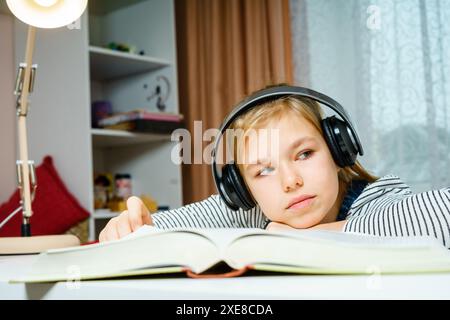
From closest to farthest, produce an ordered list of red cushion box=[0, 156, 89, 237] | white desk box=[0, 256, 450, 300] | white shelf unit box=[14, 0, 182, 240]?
white desk box=[0, 256, 450, 300] → red cushion box=[0, 156, 89, 237] → white shelf unit box=[14, 0, 182, 240]

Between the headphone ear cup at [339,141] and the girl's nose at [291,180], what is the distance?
64 millimetres

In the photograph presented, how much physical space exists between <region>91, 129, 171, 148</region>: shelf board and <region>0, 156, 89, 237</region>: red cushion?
8.5 inches

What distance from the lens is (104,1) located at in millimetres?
2314

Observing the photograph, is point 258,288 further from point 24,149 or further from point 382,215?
point 24,149

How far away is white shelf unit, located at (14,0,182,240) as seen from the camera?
195 centimetres

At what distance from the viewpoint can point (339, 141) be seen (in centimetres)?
70

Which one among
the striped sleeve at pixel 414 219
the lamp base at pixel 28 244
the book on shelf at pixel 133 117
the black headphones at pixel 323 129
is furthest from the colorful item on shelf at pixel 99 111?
the striped sleeve at pixel 414 219

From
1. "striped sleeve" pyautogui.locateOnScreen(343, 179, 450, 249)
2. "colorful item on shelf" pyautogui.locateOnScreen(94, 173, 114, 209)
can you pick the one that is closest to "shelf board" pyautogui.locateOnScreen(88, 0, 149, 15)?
"colorful item on shelf" pyautogui.locateOnScreen(94, 173, 114, 209)

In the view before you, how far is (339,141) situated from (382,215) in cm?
18

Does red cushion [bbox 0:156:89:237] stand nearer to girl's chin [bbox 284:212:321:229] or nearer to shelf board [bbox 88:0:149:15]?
shelf board [bbox 88:0:149:15]

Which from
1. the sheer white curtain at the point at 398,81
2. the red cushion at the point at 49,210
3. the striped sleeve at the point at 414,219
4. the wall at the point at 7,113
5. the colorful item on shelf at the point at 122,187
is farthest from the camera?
the colorful item on shelf at the point at 122,187

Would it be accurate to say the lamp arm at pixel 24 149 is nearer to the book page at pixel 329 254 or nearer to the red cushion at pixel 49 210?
the book page at pixel 329 254

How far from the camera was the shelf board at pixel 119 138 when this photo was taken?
2010 mm

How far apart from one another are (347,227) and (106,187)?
66.8 inches
